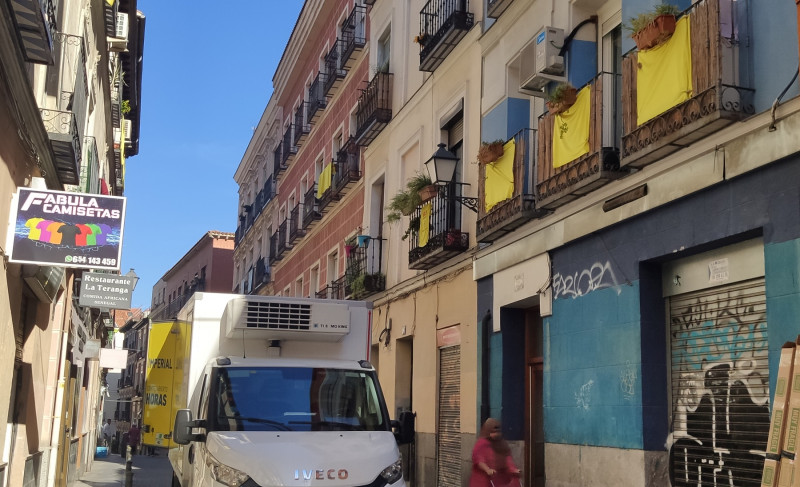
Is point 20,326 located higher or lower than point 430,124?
lower

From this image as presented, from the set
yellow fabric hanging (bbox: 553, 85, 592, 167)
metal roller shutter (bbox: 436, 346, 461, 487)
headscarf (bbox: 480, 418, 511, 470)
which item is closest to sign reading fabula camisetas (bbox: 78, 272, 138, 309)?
metal roller shutter (bbox: 436, 346, 461, 487)

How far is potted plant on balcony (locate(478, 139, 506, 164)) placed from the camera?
12.1 metres

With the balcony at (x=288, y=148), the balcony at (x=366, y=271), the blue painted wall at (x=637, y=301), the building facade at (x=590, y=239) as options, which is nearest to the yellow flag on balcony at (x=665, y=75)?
the building facade at (x=590, y=239)

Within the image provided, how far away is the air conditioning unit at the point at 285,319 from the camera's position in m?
9.33

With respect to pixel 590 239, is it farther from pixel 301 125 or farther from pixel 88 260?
pixel 301 125

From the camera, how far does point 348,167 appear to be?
70.8 feet

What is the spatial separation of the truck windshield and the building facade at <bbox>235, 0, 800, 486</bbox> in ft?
9.35

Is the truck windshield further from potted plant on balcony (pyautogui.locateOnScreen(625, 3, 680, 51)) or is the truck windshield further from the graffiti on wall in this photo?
potted plant on balcony (pyautogui.locateOnScreen(625, 3, 680, 51))

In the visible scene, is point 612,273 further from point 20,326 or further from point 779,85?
point 20,326

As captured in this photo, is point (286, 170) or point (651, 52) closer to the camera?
point (651, 52)

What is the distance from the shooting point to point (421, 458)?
15.7 meters

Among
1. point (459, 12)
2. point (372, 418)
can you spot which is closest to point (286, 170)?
point (459, 12)

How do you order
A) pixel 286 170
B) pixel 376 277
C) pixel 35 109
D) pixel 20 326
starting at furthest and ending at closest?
pixel 286 170, pixel 376 277, pixel 20 326, pixel 35 109

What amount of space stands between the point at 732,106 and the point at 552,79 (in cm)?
388
